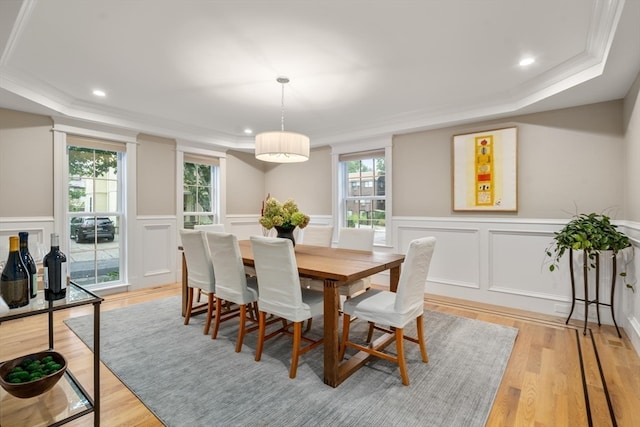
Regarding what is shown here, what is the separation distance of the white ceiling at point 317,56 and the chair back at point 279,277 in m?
1.52

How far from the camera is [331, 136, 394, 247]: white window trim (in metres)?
4.61

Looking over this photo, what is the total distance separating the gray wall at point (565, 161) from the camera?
10.2ft

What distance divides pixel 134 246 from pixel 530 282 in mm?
5096

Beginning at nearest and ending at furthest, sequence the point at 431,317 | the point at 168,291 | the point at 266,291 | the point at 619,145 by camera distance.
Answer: the point at 266,291 → the point at 619,145 → the point at 431,317 → the point at 168,291

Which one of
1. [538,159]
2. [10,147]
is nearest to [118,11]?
[10,147]

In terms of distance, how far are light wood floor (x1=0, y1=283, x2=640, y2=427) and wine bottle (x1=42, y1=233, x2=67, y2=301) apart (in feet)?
2.55

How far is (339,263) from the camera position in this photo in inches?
96.7

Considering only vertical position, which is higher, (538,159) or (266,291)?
(538,159)

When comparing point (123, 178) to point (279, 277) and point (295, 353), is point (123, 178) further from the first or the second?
point (295, 353)

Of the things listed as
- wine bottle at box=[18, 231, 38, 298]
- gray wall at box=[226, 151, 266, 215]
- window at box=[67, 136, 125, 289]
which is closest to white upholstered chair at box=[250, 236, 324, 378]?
wine bottle at box=[18, 231, 38, 298]

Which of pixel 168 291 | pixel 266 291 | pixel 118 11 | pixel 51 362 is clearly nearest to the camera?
pixel 51 362

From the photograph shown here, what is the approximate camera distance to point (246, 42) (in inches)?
93.1

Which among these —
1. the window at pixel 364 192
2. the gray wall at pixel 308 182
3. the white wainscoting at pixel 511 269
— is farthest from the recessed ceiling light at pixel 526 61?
the gray wall at pixel 308 182

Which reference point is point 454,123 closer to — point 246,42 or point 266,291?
point 246,42
